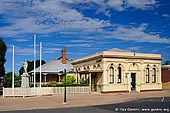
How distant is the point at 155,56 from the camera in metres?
37.5

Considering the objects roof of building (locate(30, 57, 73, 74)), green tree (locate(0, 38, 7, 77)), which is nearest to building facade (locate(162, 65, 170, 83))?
roof of building (locate(30, 57, 73, 74))

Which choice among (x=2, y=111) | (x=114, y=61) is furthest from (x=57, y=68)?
(x=2, y=111)

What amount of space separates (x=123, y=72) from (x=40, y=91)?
10.2 m

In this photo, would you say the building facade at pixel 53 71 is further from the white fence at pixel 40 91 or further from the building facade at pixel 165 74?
the white fence at pixel 40 91

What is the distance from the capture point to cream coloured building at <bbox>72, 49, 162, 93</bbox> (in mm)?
34156

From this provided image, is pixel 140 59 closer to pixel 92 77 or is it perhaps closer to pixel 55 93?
pixel 92 77

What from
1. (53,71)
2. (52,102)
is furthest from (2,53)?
(52,102)

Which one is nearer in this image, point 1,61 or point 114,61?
point 114,61

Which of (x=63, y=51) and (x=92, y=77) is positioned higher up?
(x=63, y=51)

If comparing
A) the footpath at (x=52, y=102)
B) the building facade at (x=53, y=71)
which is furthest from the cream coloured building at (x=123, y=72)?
the building facade at (x=53, y=71)

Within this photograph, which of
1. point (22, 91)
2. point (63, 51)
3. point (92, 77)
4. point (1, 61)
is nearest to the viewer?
point (22, 91)

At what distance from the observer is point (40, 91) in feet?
101

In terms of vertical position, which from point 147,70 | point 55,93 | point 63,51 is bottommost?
point 55,93

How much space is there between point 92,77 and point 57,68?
1487 centimetres
